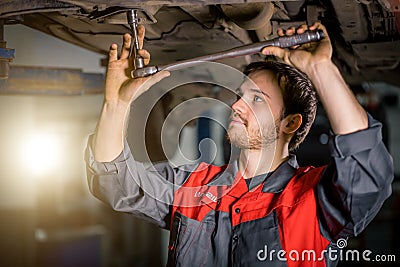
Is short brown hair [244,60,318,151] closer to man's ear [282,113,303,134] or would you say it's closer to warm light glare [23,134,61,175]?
man's ear [282,113,303,134]

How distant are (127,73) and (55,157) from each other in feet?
11.1

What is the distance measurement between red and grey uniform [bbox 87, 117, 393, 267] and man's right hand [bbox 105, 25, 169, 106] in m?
0.13

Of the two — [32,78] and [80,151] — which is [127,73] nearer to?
[32,78]

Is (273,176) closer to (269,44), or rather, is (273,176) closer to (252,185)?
(252,185)

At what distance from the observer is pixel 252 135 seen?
125 centimetres

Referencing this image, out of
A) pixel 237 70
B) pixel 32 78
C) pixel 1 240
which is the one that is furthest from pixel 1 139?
pixel 237 70

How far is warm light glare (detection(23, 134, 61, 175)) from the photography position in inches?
161

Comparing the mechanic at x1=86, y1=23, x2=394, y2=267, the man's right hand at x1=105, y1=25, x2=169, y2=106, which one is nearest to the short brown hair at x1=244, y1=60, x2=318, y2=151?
the mechanic at x1=86, y1=23, x2=394, y2=267

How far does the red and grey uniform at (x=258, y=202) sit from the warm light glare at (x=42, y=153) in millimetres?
2916

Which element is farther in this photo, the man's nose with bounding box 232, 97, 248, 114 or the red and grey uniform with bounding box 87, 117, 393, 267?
the man's nose with bounding box 232, 97, 248, 114

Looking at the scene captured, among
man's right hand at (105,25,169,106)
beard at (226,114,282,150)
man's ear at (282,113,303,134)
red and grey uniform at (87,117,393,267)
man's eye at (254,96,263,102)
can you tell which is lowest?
red and grey uniform at (87,117,393,267)

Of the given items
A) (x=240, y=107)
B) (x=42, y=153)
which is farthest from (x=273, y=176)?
(x=42, y=153)

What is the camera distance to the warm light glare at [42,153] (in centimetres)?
408

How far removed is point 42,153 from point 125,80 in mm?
3210
